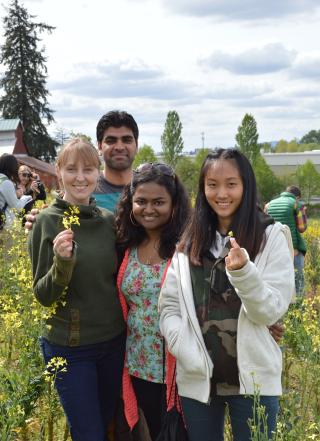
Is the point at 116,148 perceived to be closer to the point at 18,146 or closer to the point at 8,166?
the point at 8,166

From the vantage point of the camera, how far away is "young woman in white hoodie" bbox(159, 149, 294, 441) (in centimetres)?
258

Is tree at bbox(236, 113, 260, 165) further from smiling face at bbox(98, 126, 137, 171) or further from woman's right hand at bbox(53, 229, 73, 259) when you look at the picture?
woman's right hand at bbox(53, 229, 73, 259)

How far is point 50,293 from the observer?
9.19ft

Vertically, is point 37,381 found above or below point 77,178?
below

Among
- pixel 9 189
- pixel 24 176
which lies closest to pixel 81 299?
pixel 9 189

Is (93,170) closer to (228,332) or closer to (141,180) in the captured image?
(141,180)

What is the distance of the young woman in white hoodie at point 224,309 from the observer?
2578 mm

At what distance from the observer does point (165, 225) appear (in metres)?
3.14

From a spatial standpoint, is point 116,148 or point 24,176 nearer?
point 116,148

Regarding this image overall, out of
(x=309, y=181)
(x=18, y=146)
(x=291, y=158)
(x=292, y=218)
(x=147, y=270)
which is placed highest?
(x=18, y=146)

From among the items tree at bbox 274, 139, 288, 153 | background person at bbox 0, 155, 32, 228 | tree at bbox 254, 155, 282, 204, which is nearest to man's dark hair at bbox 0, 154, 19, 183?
background person at bbox 0, 155, 32, 228

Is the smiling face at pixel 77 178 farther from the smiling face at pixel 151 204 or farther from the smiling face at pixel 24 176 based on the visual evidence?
the smiling face at pixel 24 176

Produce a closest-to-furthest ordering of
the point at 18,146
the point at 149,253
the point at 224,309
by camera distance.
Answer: the point at 224,309 → the point at 149,253 → the point at 18,146

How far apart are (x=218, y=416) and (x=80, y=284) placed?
0.95m
